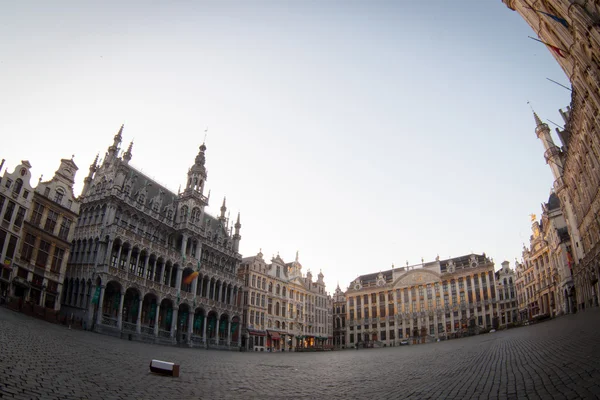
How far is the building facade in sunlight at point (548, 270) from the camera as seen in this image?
5364 cm

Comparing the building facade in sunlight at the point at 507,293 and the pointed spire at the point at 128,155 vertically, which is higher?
the pointed spire at the point at 128,155

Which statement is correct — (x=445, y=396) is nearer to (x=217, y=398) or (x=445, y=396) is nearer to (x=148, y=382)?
(x=217, y=398)

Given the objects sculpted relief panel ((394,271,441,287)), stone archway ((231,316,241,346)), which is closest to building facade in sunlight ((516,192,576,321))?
sculpted relief panel ((394,271,441,287))

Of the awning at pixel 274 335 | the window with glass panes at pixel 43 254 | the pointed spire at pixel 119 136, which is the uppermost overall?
the pointed spire at pixel 119 136

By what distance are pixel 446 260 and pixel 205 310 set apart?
2524 inches

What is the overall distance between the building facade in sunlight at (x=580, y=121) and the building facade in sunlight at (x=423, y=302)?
3065 centimetres

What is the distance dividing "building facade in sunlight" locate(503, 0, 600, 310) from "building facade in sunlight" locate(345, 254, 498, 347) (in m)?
30.6

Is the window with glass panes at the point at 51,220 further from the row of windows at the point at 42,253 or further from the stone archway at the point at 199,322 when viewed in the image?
the stone archway at the point at 199,322

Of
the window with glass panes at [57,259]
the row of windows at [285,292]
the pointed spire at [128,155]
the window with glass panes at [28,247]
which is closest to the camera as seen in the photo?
the window with glass panes at [28,247]

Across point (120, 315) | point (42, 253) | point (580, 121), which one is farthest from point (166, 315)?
point (580, 121)

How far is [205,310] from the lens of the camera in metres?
50.4

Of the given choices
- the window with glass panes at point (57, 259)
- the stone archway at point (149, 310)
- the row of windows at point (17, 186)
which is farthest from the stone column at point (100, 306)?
the row of windows at point (17, 186)

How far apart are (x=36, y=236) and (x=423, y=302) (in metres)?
79.3

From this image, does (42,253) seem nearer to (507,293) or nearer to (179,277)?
(179,277)
